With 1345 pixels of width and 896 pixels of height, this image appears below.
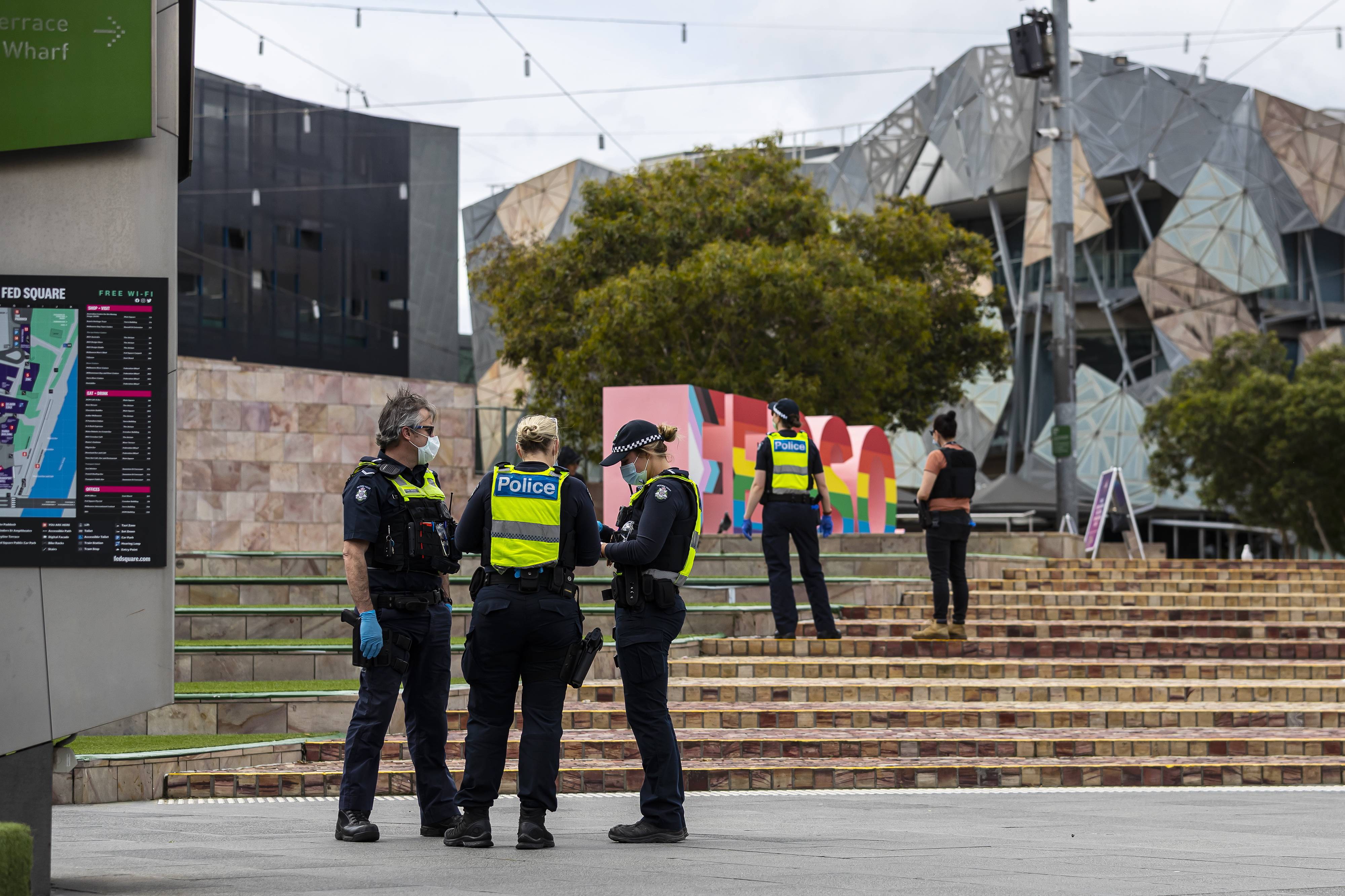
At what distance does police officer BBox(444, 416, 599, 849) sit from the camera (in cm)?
581

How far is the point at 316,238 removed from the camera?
4859 centimetres

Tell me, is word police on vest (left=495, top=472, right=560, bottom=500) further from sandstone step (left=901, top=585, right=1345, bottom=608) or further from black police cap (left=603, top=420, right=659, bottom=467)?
sandstone step (left=901, top=585, right=1345, bottom=608)

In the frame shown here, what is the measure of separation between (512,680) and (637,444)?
1110 millimetres

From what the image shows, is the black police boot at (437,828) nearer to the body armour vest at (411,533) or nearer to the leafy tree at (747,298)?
the body armour vest at (411,533)

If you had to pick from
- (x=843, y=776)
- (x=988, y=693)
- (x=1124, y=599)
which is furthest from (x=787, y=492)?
(x=1124, y=599)

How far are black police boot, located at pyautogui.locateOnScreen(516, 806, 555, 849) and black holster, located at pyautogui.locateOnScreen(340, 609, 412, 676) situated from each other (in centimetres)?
78

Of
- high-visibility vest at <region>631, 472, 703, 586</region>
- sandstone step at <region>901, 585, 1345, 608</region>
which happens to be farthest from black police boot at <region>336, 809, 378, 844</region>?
sandstone step at <region>901, 585, 1345, 608</region>

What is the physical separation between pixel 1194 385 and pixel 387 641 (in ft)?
121

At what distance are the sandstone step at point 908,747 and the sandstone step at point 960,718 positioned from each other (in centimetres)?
69

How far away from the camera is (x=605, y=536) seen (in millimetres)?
6441

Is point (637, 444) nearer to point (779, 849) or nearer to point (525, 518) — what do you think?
point (525, 518)

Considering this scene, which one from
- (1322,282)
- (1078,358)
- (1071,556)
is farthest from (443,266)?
(1071,556)

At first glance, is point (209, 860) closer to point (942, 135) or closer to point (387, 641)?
point (387, 641)

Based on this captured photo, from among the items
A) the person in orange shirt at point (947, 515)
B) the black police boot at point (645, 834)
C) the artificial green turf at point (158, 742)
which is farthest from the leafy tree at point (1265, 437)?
the black police boot at point (645, 834)
